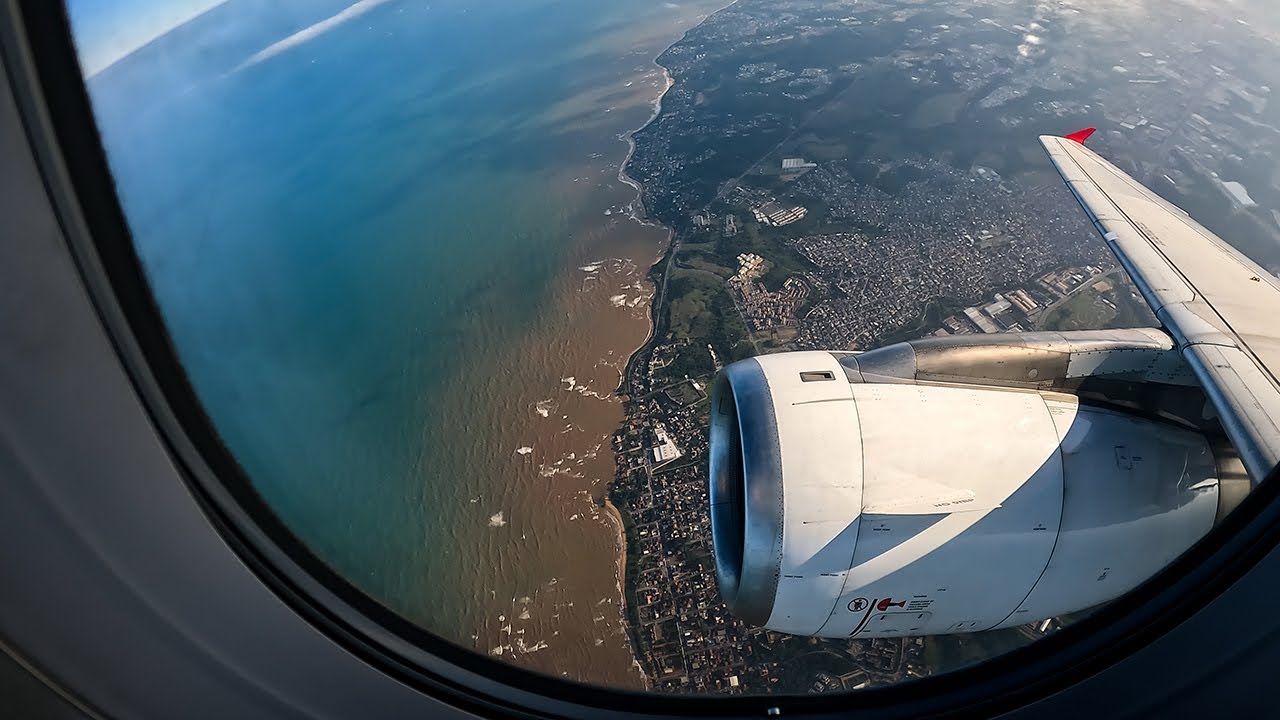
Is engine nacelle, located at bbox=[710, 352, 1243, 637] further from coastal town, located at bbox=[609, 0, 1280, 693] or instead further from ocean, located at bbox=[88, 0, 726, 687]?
ocean, located at bbox=[88, 0, 726, 687]

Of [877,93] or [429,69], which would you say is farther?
[429,69]

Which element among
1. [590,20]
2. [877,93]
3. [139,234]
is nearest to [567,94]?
[590,20]

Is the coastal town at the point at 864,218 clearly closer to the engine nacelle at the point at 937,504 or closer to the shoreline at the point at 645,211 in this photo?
the shoreline at the point at 645,211

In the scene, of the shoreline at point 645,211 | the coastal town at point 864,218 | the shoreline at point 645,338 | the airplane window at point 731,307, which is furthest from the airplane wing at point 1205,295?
the shoreline at point 645,211

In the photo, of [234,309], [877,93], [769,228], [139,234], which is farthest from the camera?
[877,93]

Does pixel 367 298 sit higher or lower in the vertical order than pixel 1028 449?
lower

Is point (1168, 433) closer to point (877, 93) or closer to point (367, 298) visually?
point (367, 298)

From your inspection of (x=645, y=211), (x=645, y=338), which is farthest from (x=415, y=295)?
(x=645, y=211)
